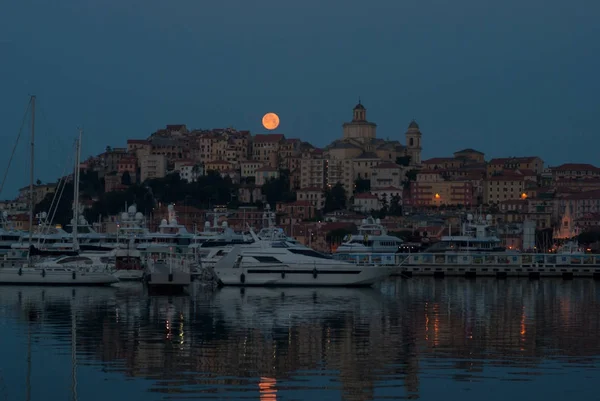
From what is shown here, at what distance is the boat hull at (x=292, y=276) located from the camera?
3731cm

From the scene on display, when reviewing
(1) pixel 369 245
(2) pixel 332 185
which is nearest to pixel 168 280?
(1) pixel 369 245

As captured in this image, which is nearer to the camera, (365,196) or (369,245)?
(369,245)

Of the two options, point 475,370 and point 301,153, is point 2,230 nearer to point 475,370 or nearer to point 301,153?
point 475,370

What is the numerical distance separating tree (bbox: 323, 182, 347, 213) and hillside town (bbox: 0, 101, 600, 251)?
12 centimetres

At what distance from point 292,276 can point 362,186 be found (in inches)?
3060

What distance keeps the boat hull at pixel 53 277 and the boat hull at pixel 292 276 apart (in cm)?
399

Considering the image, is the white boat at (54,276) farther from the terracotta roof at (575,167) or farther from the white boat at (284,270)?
the terracotta roof at (575,167)

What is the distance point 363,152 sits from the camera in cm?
12069

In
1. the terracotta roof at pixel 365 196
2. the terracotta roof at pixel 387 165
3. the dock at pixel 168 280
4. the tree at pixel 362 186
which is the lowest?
the dock at pixel 168 280

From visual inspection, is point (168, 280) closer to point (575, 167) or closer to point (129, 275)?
point (129, 275)

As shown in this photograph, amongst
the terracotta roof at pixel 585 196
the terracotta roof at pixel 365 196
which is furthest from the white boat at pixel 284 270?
the terracotta roof at pixel 365 196

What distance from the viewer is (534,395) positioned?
52.3 feet

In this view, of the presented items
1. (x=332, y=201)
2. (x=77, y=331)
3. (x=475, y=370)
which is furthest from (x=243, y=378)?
(x=332, y=201)

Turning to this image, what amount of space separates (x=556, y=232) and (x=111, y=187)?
45791 millimetres
